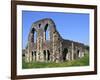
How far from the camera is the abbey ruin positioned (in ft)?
6.28

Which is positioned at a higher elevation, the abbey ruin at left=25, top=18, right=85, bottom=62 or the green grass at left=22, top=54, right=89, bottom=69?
the abbey ruin at left=25, top=18, right=85, bottom=62

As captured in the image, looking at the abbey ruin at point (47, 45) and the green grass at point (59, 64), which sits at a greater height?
the abbey ruin at point (47, 45)

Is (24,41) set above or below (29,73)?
above

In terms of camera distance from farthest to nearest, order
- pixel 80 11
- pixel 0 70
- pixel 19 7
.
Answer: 1. pixel 80 11
2. pixel 19 7
3. pixel 0 70

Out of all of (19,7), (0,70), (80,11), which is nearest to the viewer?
(0,70)

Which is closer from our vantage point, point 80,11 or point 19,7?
point 19,7

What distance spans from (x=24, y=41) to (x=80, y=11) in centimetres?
60

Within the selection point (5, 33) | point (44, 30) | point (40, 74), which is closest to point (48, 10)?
point (44, 30)

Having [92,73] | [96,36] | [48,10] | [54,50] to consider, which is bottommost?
[92,73]

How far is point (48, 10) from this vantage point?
6.37ft

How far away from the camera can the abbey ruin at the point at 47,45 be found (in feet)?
6.28

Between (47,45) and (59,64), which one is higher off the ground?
(47,45)

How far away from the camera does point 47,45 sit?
195cm

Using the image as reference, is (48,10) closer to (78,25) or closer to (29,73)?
(78,25)
